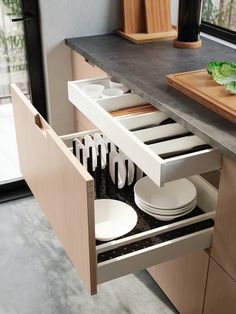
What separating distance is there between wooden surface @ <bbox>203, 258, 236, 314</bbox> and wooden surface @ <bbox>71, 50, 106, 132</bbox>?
2.98 ft

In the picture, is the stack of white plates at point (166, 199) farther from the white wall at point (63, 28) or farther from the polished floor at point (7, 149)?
the polished floor at point (7, 149)

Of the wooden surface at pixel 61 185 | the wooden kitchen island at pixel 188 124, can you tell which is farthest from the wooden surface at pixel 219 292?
the wooden surface at pixel 61 185

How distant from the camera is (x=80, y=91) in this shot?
1658 millimetres

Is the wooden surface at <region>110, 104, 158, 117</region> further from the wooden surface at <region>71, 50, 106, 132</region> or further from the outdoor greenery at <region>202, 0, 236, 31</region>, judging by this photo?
the outdoor greenery at <region>202, 0, 236, 31</region>

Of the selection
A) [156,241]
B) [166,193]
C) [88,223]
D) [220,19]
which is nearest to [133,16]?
[220,19]

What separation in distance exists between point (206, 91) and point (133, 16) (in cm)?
Answer: 83

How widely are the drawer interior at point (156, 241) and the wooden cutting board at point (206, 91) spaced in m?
0.28

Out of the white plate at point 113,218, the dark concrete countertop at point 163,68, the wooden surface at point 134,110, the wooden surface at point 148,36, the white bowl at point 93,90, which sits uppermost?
the wooden surface at point 148,36

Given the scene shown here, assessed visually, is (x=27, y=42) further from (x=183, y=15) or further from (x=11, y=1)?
(x=183, y=15)

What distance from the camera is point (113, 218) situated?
1.50 m

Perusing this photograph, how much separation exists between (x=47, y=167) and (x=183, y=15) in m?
0.95

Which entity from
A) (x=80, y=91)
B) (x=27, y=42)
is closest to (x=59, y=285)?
(x=80, y=91)

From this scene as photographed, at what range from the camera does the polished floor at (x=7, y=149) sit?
256cm

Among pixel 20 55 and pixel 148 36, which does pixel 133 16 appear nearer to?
pixel 148 36
